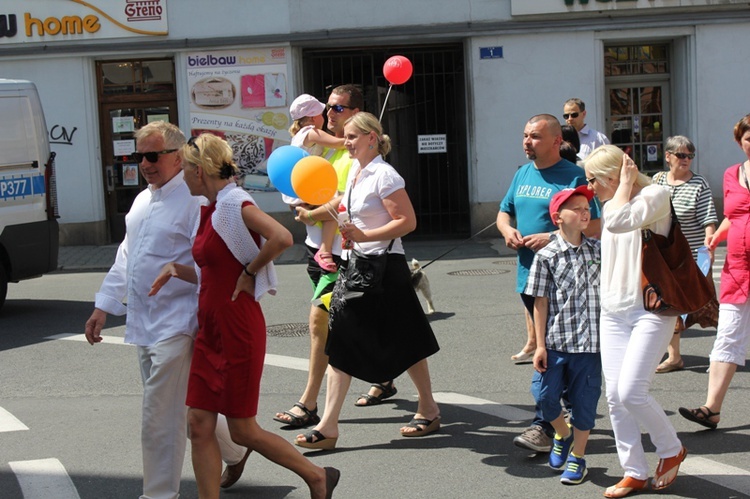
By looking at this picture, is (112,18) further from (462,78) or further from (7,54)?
(462,78)

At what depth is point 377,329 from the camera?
5918mm

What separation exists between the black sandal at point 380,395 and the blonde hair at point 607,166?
2.61 metres

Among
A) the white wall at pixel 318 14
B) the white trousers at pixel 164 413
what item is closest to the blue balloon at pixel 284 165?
the white trousers at pixel 164 413

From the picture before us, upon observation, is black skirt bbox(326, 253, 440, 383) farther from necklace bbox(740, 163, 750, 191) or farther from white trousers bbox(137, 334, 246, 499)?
necklace bbox(740, 163, 750, 191)

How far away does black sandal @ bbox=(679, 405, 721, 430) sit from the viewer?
601 cm

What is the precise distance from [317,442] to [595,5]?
13553 millimetres

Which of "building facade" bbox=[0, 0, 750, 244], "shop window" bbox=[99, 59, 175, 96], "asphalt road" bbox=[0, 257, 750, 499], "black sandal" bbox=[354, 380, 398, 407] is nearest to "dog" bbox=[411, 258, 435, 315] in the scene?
"asphalt road" bbox=[0, 257, 750, 499]

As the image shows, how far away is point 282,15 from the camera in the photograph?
17.8 meters

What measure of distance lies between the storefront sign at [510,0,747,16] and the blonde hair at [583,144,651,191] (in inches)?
514

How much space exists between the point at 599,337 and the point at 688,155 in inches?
115

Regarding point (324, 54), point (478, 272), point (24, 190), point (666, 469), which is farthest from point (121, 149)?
→ point (666, 469)

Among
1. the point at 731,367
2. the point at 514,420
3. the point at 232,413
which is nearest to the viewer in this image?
the point at 232,413

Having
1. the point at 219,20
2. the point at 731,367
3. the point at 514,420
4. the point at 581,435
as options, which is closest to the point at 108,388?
the point at 514,420

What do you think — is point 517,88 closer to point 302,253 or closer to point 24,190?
point 302,253
